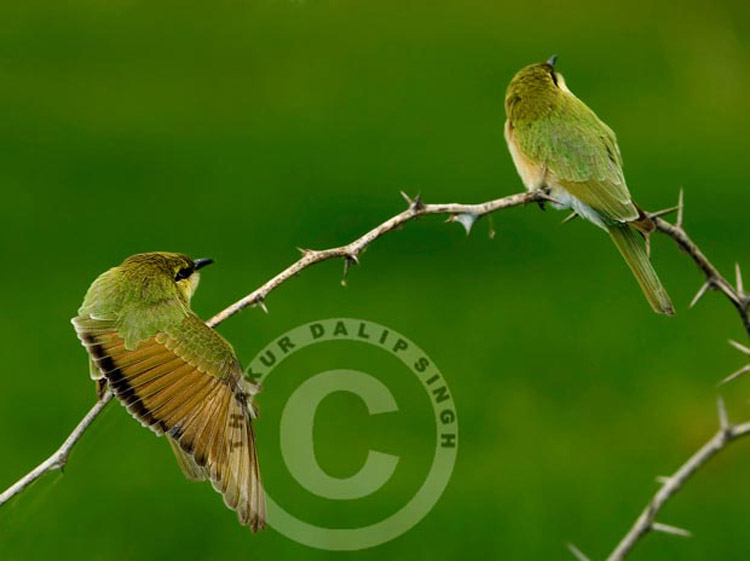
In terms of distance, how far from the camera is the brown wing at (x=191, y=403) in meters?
1.14

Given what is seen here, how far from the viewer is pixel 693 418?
6805mm

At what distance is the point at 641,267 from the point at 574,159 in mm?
156

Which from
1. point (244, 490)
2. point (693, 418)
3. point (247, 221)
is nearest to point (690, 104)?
point (247, 221)

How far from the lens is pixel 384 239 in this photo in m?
8.59

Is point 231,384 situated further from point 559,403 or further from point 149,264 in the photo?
point 559,403

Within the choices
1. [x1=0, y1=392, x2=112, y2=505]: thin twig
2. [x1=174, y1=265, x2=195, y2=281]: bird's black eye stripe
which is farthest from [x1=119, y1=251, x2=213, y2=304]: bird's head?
[x1=0, y1=392, x2=112, y2=505]: thin twig

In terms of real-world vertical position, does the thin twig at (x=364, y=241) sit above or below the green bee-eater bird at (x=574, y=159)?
below

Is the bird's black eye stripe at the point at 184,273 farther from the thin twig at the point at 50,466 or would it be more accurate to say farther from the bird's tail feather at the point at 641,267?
the bird's tail feather at the point at 641,267

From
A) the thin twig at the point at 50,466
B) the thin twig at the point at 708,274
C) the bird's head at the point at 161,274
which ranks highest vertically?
the thin twig at the point at 708,274

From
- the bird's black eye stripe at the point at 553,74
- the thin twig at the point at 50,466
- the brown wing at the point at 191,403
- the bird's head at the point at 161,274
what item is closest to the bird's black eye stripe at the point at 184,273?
the bird's head at the point at 161,274

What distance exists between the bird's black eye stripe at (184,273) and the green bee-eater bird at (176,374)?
0.08 feet

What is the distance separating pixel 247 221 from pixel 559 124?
715 centimetres

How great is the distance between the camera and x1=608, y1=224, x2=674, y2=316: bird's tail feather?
1.64 metres

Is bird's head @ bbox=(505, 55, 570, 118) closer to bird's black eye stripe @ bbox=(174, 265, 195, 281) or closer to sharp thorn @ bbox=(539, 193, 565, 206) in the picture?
sharp thorn @ bbox=(539, 193, 565, 206)
